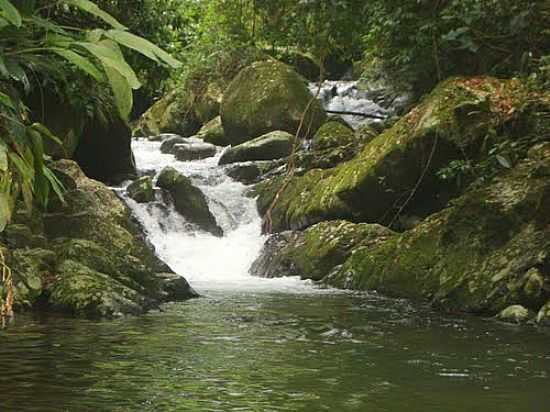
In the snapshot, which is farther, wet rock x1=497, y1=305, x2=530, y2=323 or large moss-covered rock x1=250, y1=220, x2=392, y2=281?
large moss-covered rock x1=250, y1=220, x2=392, y2=281

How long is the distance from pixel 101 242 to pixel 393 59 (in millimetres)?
5718

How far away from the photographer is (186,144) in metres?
22.5

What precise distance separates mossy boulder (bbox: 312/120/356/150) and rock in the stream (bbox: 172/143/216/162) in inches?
186

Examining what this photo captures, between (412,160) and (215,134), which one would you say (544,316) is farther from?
(215,134)

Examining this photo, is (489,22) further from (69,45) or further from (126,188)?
(126,188)

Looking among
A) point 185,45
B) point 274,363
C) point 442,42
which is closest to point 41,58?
point 274,363

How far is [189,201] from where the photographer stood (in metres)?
16.5

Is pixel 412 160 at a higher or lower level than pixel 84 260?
higher

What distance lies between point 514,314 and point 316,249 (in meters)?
5.27

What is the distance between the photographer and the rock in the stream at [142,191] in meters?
16.2

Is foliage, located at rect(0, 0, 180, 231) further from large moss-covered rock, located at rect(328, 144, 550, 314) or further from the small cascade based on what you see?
the small cascade

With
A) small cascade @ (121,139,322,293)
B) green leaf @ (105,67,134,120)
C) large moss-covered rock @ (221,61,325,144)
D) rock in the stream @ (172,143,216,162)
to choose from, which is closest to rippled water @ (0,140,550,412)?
green leaf @ (105,67,134,120)

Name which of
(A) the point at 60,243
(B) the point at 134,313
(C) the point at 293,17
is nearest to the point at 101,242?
(A) the point at 60,243

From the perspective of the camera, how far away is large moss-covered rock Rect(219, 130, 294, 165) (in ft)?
62.2
